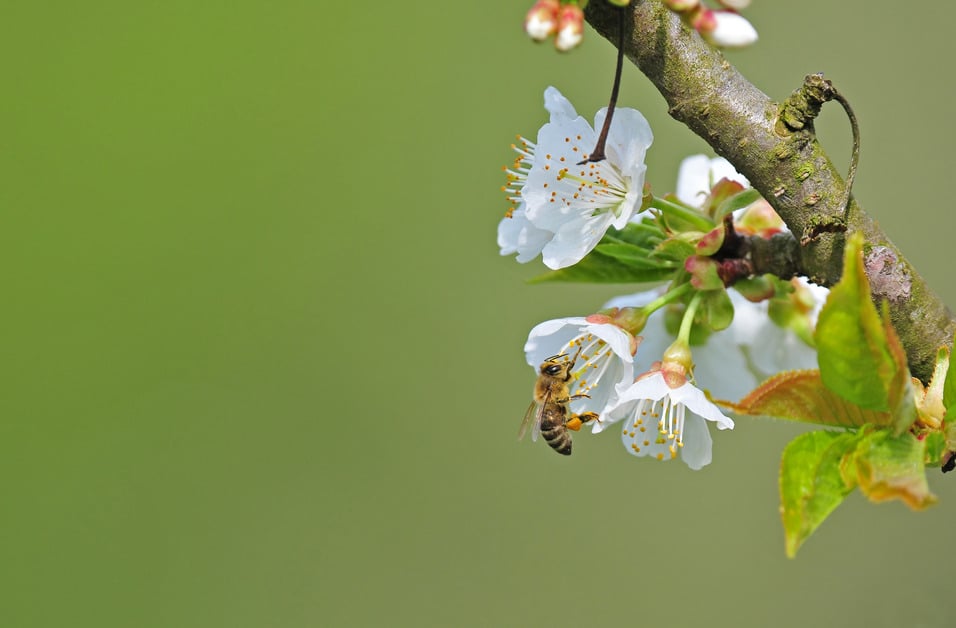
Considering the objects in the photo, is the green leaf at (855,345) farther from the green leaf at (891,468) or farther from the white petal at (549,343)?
the white petal at (549,343)

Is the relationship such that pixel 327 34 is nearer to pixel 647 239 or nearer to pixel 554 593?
pixel 554 593

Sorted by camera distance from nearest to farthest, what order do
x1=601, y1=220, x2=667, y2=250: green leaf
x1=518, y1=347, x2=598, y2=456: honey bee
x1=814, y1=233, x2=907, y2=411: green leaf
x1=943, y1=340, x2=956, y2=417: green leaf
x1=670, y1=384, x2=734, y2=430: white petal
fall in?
x1=814, y1=233, x2=907, y2=411: green leaf < x1=943, y1=340, x2=956, y2=417: green leaf < x1=670, y1=384, x2=734, y2=430: white petal < x1=601, y1=220, x2=667, y2=250: green leaf < x1=518, y1=347, x2=598, y2=456: honey bee

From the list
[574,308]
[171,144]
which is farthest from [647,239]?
[171,144]

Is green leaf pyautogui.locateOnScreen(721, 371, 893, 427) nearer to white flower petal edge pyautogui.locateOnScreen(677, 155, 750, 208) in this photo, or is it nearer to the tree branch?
the tree branch

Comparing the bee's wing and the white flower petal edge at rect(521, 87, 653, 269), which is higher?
the white flower petal edge at rect(521, 87, 653, 269)

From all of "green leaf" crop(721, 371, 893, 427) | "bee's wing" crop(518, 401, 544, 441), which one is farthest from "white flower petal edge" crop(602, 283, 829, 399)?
"green leaf" crop(721, 371, 893, 427)

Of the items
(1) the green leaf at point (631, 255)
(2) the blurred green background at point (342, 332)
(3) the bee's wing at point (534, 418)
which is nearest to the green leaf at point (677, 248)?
(1) the green leaf at point (631, 255)
